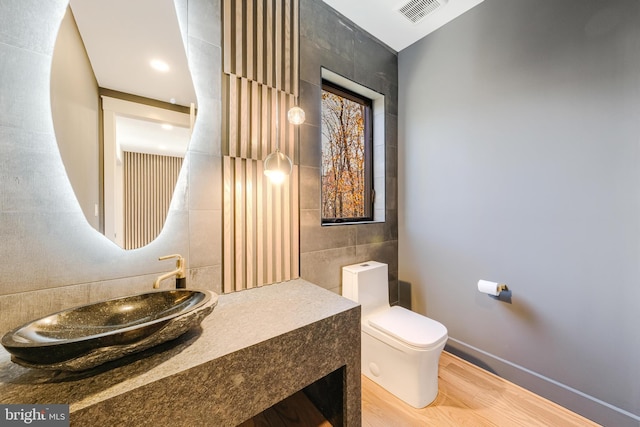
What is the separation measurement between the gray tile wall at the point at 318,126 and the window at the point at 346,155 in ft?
0.56

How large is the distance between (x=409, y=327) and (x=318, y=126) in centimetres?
155

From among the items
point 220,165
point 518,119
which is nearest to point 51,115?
point 220,165

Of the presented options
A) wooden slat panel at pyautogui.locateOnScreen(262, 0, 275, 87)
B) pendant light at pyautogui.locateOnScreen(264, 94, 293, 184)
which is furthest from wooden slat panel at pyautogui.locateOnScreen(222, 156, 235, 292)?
wooden slat panel at pyautogui.locateOnScreen(262, 0, 275, 87)

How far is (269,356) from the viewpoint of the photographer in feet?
2.97

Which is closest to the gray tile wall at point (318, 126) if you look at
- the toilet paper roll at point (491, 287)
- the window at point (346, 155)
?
the window at point (346, 155)

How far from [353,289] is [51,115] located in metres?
1.86

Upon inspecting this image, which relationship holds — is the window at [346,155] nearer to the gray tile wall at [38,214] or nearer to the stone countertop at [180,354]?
the stone countertop at [180,354]

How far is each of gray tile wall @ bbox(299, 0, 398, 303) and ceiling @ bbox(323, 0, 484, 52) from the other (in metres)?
0.07

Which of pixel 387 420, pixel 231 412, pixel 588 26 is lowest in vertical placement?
pixel 387 420

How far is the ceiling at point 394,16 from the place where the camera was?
1778 millimetres

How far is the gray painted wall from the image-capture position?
1309mm

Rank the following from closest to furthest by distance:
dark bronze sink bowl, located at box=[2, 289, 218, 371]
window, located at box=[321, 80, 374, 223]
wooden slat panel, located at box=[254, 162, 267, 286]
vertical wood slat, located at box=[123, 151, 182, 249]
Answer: dark bronze sink bowl, located at box=[2, 289, 218, 371]
vertical wood slat, located at box=[123, 151, 182, 249]
wooden slat panel, located at box=[254, 162, 267, 286]
window, located at box=[321, 80, 374, 223]

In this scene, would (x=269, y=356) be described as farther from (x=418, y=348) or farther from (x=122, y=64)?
(x=122, y=64)

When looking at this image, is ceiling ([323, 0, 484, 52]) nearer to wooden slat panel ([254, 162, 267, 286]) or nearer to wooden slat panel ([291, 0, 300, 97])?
wooden slat panel ([291, 0, 300, 97])
